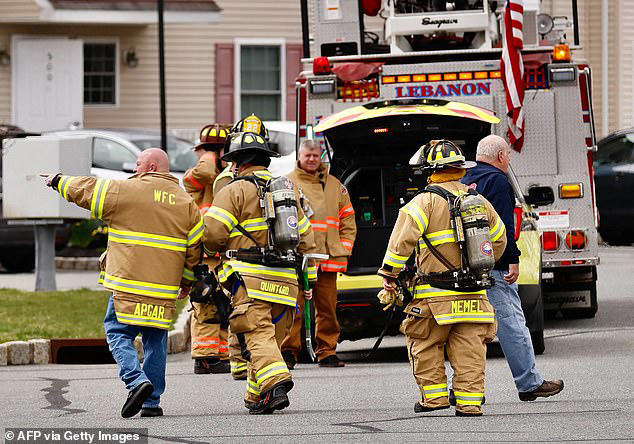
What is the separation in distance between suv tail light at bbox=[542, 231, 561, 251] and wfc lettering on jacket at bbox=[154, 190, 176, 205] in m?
5.53

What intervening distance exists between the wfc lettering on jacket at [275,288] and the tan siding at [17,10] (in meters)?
18.7

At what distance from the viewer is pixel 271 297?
9398mm

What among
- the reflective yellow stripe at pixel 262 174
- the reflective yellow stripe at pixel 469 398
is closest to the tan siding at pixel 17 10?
the reflective yellow stripe at pixel 262 174

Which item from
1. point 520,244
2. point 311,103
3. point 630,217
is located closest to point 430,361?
point 520,244

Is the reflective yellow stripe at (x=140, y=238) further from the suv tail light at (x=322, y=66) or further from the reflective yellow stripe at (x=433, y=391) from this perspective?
the suv tail light at (x=322, y=66)

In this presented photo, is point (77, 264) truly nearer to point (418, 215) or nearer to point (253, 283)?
point (253, 283)

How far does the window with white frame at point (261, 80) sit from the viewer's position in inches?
1117

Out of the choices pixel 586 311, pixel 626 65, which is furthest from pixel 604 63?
pixel 586 311

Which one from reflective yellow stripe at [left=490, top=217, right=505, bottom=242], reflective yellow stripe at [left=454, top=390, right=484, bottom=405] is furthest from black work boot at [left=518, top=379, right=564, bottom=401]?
reflective yellow stripe at [left=490, top=217, right=505, bottom=242]

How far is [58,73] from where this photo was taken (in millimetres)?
27828

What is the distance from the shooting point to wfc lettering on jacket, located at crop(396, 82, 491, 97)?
1324 cm

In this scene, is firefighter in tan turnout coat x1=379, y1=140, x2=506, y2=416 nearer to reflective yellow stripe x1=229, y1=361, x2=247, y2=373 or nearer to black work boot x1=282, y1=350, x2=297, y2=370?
reflective yellow stripe x1=229, y1=361, x2=247, y2=373

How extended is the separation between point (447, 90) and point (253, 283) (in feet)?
14.5

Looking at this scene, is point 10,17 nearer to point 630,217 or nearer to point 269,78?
point 269,78
